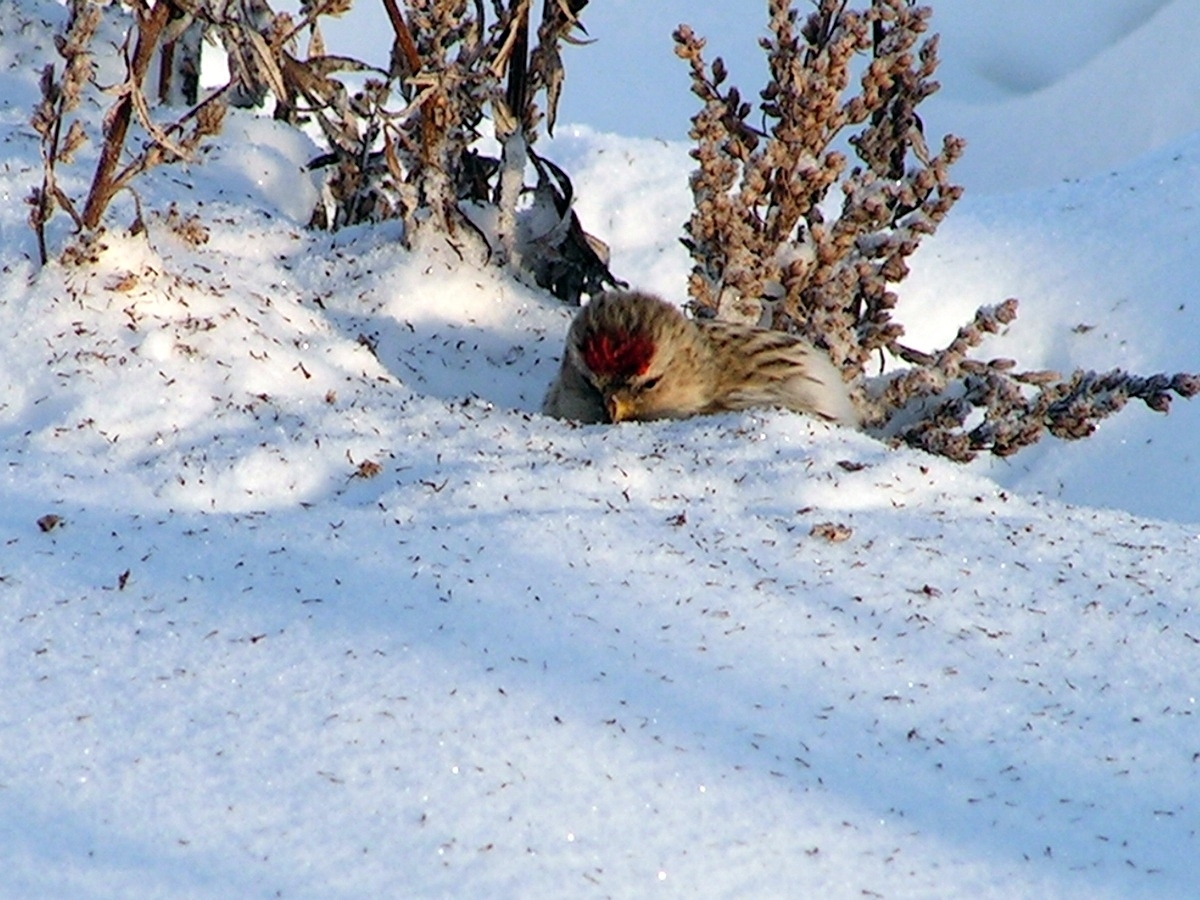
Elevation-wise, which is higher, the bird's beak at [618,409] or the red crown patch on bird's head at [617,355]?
the red crown patch on bird's head at [617,355]

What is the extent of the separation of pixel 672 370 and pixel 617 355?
175 millimetres

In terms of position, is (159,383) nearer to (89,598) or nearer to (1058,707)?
(89,598)

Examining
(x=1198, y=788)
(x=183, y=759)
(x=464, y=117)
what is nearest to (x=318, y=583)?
(x=183, y=759)

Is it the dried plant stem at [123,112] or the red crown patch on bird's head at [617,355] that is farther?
the red crown patch on bird's head at [617,355]

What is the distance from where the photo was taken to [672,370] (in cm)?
402

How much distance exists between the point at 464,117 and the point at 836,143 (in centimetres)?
336

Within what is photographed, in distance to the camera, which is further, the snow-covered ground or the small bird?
the small bird

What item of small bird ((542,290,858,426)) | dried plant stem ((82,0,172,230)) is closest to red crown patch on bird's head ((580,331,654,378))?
small bird ((542,290,858,426))

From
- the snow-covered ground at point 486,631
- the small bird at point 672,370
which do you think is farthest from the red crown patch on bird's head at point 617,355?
the snow-covered ground at point 486,631

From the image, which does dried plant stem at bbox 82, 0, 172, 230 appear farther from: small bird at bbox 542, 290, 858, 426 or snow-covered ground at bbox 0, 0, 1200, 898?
small bird at bbox 542, 290, 858, 426

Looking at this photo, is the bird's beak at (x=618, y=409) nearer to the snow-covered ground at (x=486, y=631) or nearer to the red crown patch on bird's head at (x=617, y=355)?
the red crown patch on bird's head at (x=617, y=355)

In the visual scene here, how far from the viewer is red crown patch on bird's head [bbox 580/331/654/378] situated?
3.90 metres

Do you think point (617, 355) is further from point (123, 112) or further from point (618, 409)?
point (123, 112)

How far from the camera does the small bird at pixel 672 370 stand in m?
3.94
